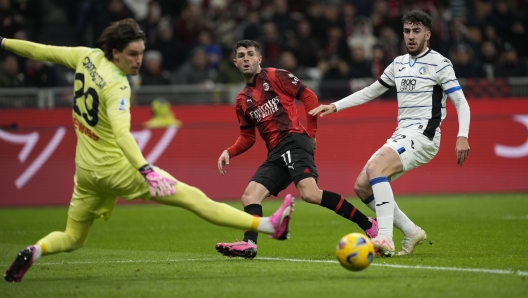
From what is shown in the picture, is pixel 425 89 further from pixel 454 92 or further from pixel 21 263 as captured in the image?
pixel 21 263

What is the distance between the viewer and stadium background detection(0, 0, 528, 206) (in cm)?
1669

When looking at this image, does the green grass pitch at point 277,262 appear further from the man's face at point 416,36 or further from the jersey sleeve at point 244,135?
the man's face at point 416,36

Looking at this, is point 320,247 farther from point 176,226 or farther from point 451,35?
point 451,35

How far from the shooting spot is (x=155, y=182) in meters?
6.70

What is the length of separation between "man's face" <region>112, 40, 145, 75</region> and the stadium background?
31.2 feet

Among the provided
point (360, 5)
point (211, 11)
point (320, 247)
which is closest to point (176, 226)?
point (320, 247)

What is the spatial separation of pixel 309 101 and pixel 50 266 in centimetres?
327

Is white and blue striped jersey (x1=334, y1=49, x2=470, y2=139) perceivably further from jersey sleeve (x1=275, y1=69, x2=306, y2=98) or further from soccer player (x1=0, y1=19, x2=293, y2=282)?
soccer player (x1=0, y1=19, x2=293, y2=282)

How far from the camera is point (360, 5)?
887 inches

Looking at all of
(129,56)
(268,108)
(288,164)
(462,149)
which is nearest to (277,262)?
(288,164)

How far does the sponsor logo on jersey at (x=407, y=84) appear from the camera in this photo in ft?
29.1

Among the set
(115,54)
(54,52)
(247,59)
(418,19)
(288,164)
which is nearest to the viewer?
(115,54)

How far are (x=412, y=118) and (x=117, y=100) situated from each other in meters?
3.44

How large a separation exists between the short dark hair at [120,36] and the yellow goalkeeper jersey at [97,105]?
13 centimetres
